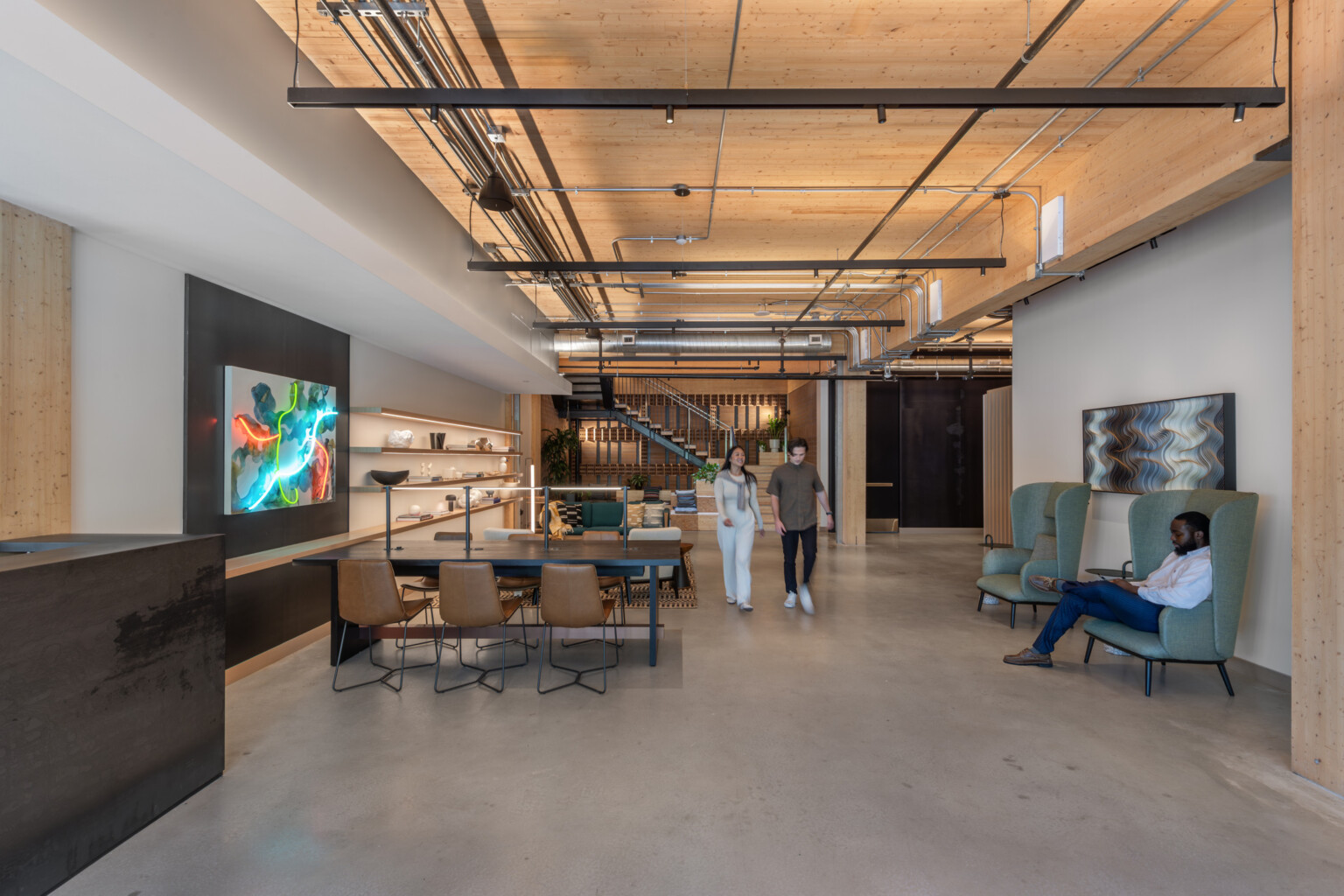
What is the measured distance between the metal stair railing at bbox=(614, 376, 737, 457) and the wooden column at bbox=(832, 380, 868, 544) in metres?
5.42

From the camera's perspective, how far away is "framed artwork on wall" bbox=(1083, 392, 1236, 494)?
4.39 m

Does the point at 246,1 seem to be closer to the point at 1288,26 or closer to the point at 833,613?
the point at 1288,26

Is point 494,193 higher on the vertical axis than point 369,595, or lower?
higher

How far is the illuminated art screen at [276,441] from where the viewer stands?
4406mm

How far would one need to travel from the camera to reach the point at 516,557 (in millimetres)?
4238

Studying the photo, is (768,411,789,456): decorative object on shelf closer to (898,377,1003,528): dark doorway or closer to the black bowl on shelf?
(898,377,1003,528): dark doorway

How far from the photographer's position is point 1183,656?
12.2 feet

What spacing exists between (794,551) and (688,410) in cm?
1094

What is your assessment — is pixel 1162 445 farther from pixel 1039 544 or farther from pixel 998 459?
pixel 998 459

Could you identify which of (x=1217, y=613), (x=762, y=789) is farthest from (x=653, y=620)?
(x=1217, y=613)

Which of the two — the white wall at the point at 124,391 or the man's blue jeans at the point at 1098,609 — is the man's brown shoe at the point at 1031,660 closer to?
the man's blue jeans at the point at 1098,609

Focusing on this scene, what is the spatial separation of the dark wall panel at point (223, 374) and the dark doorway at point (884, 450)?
9.74 meters

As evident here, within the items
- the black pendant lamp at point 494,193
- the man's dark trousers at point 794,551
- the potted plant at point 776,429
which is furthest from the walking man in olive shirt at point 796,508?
the potted plant at point 776,429

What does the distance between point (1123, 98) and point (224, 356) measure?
5.48 metres
